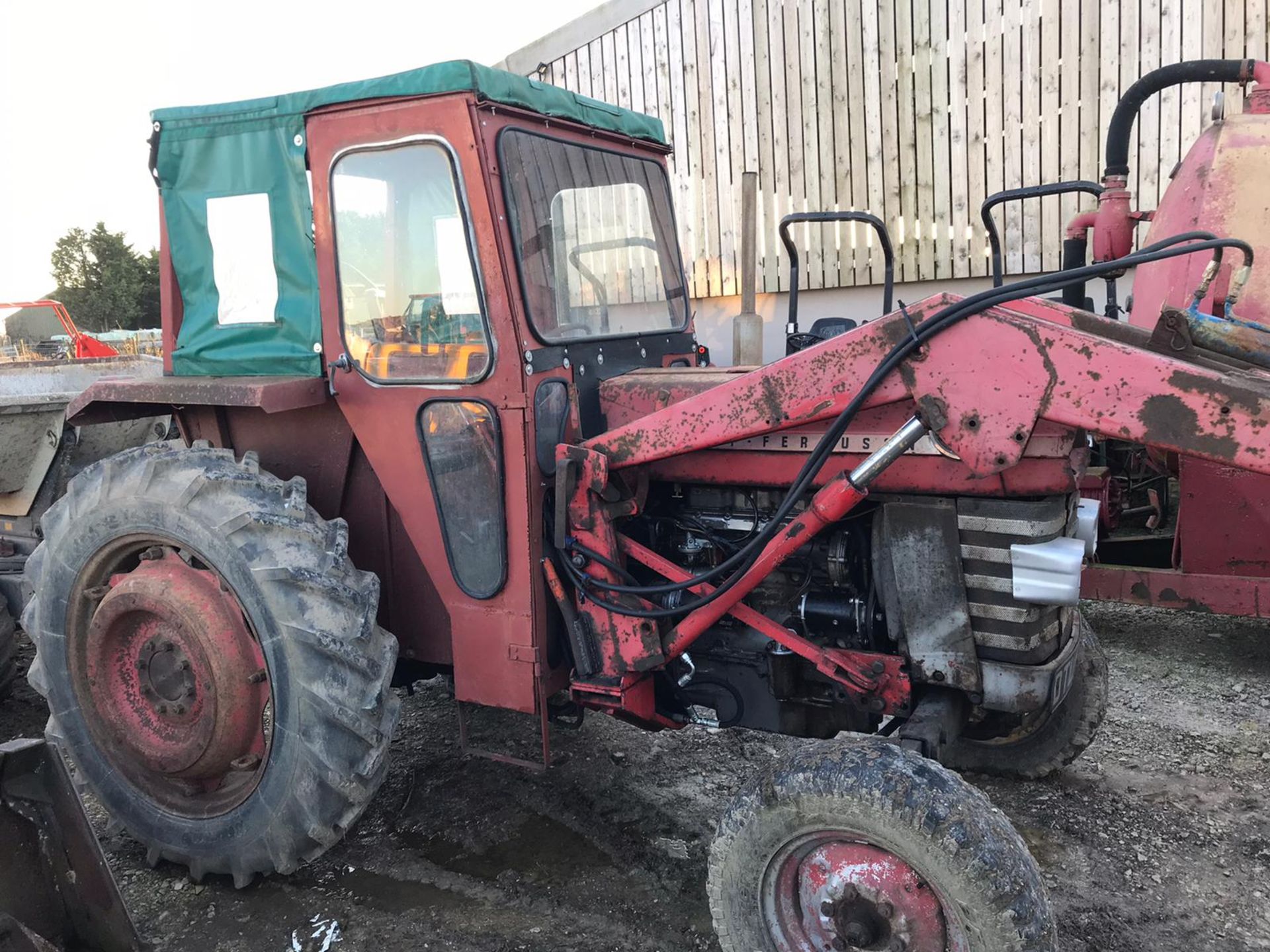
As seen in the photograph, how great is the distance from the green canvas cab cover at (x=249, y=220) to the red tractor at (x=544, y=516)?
12 mm

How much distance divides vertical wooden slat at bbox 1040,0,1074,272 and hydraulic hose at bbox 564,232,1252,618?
5166 millimetres

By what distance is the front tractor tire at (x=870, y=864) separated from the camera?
2244 mm

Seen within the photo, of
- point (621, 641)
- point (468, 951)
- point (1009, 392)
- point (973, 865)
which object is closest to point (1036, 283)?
point (1009, 392)

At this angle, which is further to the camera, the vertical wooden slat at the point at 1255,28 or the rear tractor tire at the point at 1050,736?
the vertical wooden slat at the point at 1255,28

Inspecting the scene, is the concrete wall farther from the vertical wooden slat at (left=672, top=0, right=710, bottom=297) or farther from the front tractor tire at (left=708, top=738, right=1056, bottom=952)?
the front tractor tire at (left=708, top=738, right=1056, bottom=952)

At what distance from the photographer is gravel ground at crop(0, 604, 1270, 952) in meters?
2.98

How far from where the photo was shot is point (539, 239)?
3.02m

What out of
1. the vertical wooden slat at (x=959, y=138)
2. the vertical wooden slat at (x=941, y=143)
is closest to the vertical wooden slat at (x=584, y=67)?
the vertical wooden slat at (x=941, y=143)

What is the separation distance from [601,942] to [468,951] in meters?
0.38

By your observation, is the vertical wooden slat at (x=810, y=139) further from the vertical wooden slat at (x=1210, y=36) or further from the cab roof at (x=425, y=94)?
the cab roof at (x=425, y=94)

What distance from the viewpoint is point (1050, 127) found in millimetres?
7367

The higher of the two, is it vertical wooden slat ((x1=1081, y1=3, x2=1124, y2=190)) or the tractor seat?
vertical wooden slat ((x1=1081, y1=3, x2=1124, y2=190))

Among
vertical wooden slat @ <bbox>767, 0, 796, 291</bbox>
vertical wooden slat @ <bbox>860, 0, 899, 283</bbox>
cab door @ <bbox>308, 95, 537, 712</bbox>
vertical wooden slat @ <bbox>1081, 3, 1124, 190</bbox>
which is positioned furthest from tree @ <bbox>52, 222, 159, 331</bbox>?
cab door @ <bbox>308, 95, 537, 712</bbox>

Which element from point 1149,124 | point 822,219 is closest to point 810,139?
point 1149,124
